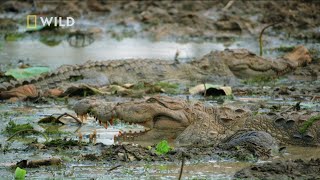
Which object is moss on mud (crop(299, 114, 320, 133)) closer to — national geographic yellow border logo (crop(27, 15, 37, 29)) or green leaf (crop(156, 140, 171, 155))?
green leaf (crop(156, 140, 171, 155))

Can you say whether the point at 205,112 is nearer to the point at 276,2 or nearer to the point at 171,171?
the point at 171,171

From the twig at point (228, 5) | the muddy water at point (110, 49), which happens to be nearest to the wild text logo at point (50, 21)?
the muddy water at point (110, 49)

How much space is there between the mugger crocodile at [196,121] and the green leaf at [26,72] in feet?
13.7

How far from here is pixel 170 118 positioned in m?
7.88

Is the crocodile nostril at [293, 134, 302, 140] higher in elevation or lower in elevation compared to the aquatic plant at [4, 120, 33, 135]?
higher

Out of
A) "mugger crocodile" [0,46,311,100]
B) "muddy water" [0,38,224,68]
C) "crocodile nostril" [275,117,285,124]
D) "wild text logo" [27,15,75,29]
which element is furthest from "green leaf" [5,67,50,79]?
"wild text logo" [27,15,75,29]

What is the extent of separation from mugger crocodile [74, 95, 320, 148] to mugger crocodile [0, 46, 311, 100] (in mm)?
3530

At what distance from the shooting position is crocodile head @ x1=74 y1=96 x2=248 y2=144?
7.73 metres

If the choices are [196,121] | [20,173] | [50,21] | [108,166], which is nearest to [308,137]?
[196,121]

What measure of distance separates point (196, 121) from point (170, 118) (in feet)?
0.82

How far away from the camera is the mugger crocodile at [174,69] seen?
38.6 feet

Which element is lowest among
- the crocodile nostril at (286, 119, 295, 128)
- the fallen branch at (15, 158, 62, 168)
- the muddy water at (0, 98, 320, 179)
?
the muddy water at (0, 98, 320, 179)

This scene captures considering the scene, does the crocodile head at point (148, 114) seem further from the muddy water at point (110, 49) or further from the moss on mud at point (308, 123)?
the muddy water at point (110, 49)

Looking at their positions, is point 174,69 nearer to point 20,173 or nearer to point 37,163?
point 37,163
